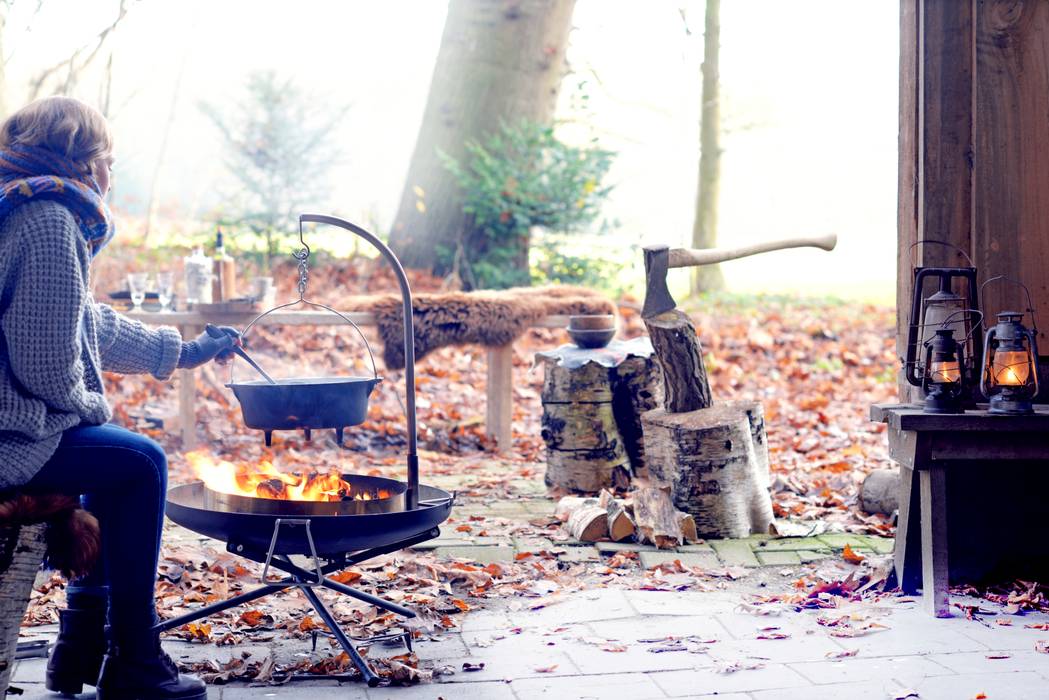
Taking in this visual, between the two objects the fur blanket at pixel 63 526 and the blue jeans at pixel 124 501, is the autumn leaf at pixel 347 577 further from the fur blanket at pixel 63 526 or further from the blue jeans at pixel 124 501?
the fur blanket at pixel 63 526

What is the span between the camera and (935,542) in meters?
3.75

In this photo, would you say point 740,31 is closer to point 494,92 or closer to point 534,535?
point 494,92

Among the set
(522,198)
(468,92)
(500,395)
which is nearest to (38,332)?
(500,395)

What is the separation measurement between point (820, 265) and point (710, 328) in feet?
27.2

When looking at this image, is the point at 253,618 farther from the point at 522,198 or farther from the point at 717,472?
the point at 522,198

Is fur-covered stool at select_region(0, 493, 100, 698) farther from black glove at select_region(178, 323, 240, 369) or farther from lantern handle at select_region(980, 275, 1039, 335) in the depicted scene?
lantern handle at select_region(980, 275, 1039, 335)

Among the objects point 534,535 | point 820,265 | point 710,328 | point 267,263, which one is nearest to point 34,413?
point 534,535

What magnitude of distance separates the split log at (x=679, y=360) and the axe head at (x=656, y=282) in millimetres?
38

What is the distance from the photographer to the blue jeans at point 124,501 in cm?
288

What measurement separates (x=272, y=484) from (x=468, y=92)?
7.52 m

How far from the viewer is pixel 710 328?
10.5 m

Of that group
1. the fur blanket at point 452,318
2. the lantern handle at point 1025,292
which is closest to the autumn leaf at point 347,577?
the fur blanket at point 452,318

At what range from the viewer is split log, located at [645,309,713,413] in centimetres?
497

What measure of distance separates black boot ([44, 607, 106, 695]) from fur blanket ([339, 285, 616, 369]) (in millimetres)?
3561
